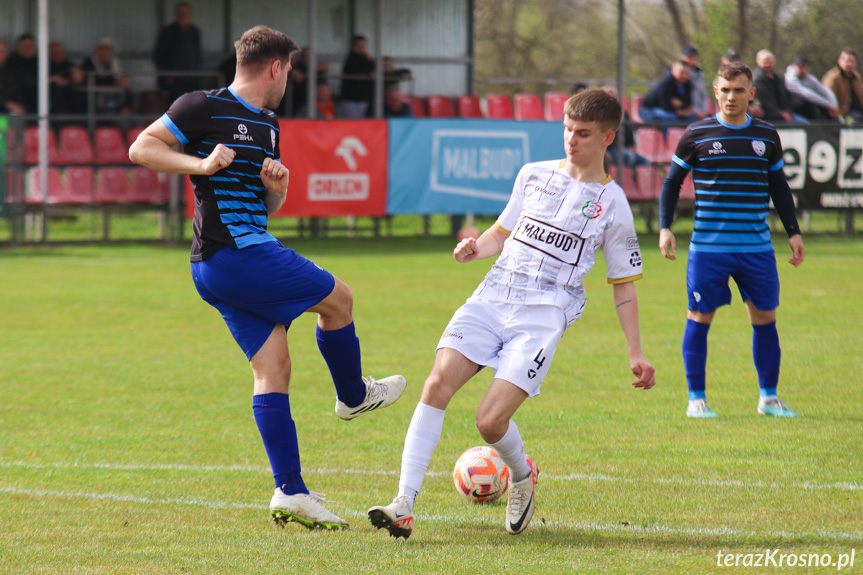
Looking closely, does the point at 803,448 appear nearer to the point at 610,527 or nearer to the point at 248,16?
the point at 610,527

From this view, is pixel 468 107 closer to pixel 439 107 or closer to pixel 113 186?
pixel 439 107

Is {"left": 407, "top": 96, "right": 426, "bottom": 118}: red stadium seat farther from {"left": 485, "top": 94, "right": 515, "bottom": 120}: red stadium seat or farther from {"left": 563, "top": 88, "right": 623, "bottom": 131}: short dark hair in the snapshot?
{"left": 563, "top": 88, "right": 623, "bottom": 131}: short dark hair

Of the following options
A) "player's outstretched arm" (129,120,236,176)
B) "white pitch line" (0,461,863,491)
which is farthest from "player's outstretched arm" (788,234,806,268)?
"player's outstretched arm" (129,120,236,176)

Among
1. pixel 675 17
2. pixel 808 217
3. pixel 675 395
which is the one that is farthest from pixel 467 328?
pixel 675 17

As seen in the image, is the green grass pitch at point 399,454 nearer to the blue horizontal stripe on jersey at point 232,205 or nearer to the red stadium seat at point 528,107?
the blue horizontal stripe on jersey at point 232,205

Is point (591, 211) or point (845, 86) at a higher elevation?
point (845, 86)

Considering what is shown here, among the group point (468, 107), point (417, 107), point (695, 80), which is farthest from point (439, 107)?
point (695, 80)

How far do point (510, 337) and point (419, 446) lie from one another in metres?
0.58

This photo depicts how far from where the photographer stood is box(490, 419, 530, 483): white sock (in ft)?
14.3

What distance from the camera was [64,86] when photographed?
58.9 ft

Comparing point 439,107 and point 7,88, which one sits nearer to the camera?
point 7,88

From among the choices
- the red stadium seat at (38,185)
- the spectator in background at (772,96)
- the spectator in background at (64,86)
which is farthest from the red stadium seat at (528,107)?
the red stadium seat at (38,185)

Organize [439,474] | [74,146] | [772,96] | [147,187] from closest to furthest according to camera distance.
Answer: [439,474]
[147,187]
[74,146]
[772,96]

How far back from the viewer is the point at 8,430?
19.9ft
